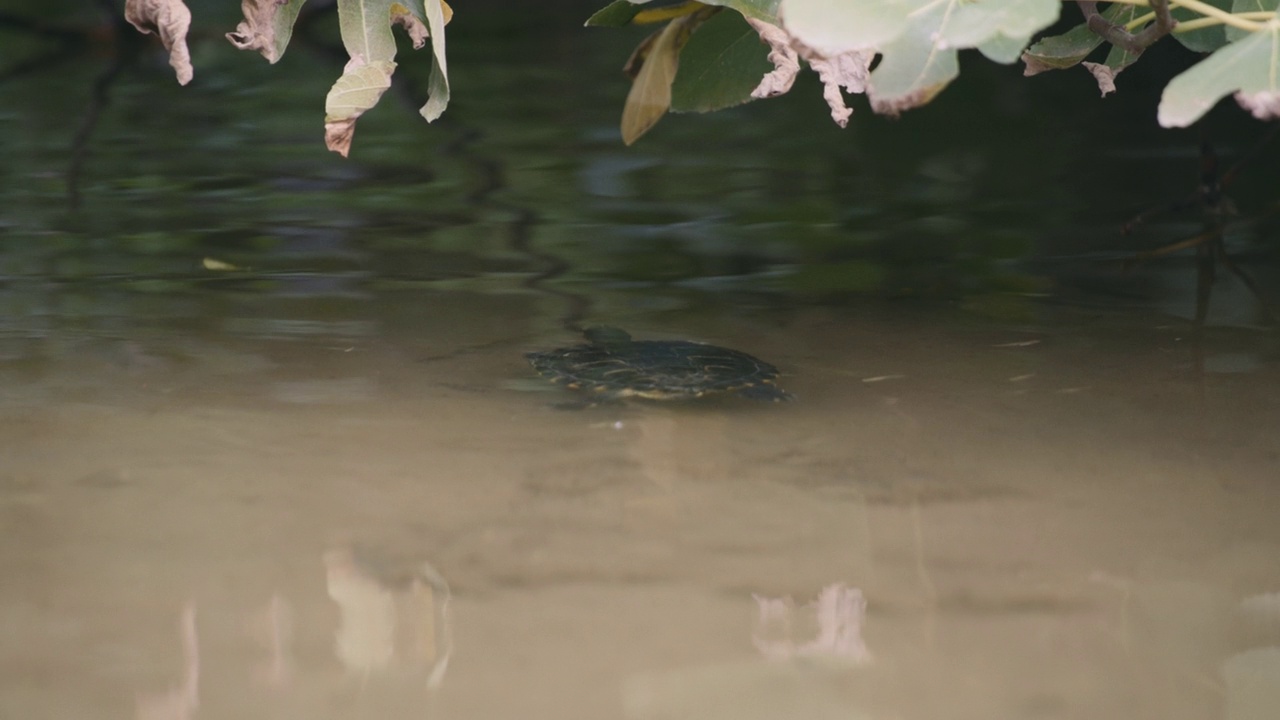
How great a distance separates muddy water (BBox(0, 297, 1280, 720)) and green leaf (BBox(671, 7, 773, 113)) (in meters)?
0.40

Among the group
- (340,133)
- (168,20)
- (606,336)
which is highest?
(168,20)

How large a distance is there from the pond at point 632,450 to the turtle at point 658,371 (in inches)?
1.1

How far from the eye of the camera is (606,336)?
1874 millimetres

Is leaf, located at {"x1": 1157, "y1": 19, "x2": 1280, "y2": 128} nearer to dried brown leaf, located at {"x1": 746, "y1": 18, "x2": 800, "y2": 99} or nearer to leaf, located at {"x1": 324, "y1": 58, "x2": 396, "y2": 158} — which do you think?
dried brown leaf, located at {"x1": 746, "y1": 18, "x2": 800, "y2": 99}

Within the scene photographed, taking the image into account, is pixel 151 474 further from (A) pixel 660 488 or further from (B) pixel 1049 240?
(B) pixel 1049 240

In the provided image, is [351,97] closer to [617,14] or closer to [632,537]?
[617,14]

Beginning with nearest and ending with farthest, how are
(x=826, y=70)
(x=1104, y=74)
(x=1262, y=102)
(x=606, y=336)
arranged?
1. (x=1262, y=102)
2. (x=826, y=70)
3. (x=1104, y=74)
4. (x=606, y=336)

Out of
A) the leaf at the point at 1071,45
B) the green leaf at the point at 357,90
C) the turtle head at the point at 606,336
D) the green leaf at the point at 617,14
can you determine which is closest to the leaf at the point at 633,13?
the green leaf at the point at 617,14

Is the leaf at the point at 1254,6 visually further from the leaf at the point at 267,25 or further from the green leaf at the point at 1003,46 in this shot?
the leaf at the point at 267,25

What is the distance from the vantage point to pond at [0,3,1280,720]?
3.31 feet

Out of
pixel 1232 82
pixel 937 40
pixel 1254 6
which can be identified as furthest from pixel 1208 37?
pixel 937 40

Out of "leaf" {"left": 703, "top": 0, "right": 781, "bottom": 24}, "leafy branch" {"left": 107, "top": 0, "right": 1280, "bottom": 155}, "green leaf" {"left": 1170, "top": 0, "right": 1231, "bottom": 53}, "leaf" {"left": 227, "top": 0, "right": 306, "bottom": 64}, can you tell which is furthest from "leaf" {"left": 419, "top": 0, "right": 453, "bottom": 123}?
"green leaf" {"left": 1170, "top": 0, "right": 1231, "bottom": 53}

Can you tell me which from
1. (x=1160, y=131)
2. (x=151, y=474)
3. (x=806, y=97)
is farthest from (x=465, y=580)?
(x=806, y=97)

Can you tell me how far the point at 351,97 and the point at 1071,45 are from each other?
0.69m
